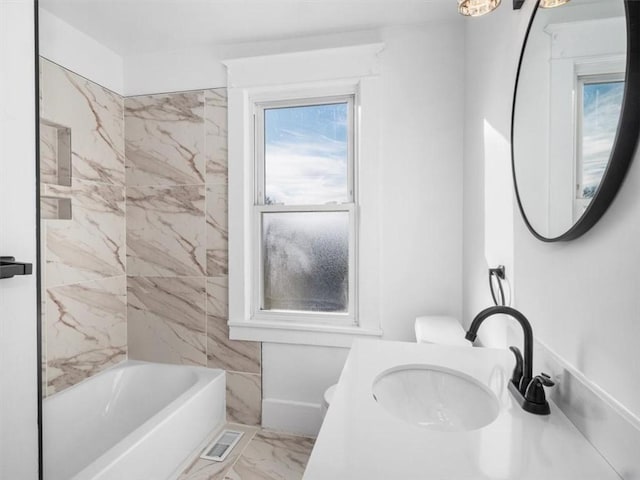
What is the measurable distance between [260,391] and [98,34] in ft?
8.14

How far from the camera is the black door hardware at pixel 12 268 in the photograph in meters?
1.04

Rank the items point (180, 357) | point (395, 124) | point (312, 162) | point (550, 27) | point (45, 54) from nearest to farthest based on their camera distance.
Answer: point (550, 27) → point (45, 54) → point (395, 124) → point (312, 162) → point (180, 357)

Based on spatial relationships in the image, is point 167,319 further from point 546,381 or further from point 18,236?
point 546,381

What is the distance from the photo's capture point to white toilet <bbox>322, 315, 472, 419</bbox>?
5.13 ft

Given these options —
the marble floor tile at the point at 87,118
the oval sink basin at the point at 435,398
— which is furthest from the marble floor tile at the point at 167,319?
the oval sink basin at the point at 435,398

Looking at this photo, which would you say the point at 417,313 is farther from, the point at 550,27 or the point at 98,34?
the point at 98,34

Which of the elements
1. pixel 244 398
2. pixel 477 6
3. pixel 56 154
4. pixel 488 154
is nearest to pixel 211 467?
pixel 244 398

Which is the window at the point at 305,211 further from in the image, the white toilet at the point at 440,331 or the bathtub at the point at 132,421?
the bathtub at the point at 132,421

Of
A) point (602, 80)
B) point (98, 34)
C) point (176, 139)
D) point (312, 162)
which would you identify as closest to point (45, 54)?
point (98, 34)

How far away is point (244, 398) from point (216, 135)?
1754mm

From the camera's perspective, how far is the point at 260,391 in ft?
7.48

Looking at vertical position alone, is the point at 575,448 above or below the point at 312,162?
below

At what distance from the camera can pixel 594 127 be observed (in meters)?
0.72

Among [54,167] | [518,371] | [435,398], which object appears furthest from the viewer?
[54,167]
